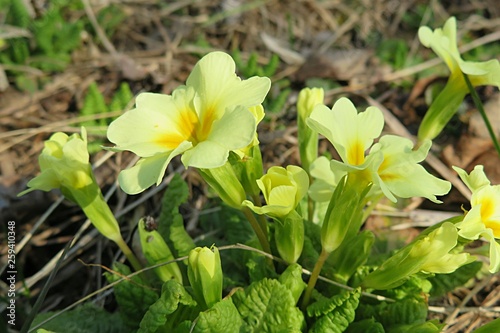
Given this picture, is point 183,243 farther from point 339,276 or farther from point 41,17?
point 41,17

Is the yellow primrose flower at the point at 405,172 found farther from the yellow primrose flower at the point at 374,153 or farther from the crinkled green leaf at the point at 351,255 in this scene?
the crinkled green leaf at the point at 351,255

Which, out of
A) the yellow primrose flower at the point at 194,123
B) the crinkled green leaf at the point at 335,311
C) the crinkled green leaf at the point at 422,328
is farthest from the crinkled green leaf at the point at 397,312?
the yellow primrose flower at the point at 194,123

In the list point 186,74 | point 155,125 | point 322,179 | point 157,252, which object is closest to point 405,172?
point 322,179

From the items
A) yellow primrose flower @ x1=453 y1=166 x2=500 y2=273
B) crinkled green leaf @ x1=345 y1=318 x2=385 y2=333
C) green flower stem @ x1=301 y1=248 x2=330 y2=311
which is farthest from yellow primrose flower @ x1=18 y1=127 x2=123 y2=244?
yellow primrose flower @ x1=453 y1=166 x2=500 y2=273

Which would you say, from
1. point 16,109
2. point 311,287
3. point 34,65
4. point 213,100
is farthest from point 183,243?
point 34,65

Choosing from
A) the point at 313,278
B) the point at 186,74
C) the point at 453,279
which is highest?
the point at 313,278

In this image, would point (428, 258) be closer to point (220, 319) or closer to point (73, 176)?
point (220, 319)

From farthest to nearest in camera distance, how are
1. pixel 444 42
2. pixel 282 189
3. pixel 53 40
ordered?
pixel 53 40, pixel 444 42, pixel 282 189
